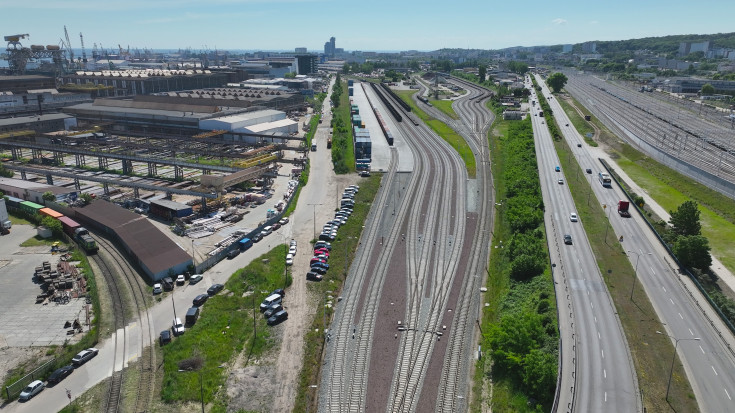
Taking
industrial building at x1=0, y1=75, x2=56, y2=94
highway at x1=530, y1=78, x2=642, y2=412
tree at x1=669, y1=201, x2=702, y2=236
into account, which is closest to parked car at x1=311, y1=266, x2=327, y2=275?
highway at x1=530, y1=78, x2=642, y2=412

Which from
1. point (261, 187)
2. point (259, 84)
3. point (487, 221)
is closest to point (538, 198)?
point (487, 221)

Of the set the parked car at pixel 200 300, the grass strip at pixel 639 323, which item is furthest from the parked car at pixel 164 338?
the grass strip at pixel 639 323

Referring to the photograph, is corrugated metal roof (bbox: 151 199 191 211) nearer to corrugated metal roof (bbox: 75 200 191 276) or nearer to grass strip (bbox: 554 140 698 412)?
corrugated metal roof (bbox: 75 200 191 276)

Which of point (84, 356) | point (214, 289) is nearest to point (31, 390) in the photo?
point (84, 356)

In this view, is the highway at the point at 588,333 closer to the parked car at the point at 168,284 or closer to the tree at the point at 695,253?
the tree at the point at 695,253

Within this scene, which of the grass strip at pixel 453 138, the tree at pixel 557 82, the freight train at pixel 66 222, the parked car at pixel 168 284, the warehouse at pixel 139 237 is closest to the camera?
the parked car at pixel 168 284

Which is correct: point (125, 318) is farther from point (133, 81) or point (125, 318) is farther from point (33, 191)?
point (133, 81)
